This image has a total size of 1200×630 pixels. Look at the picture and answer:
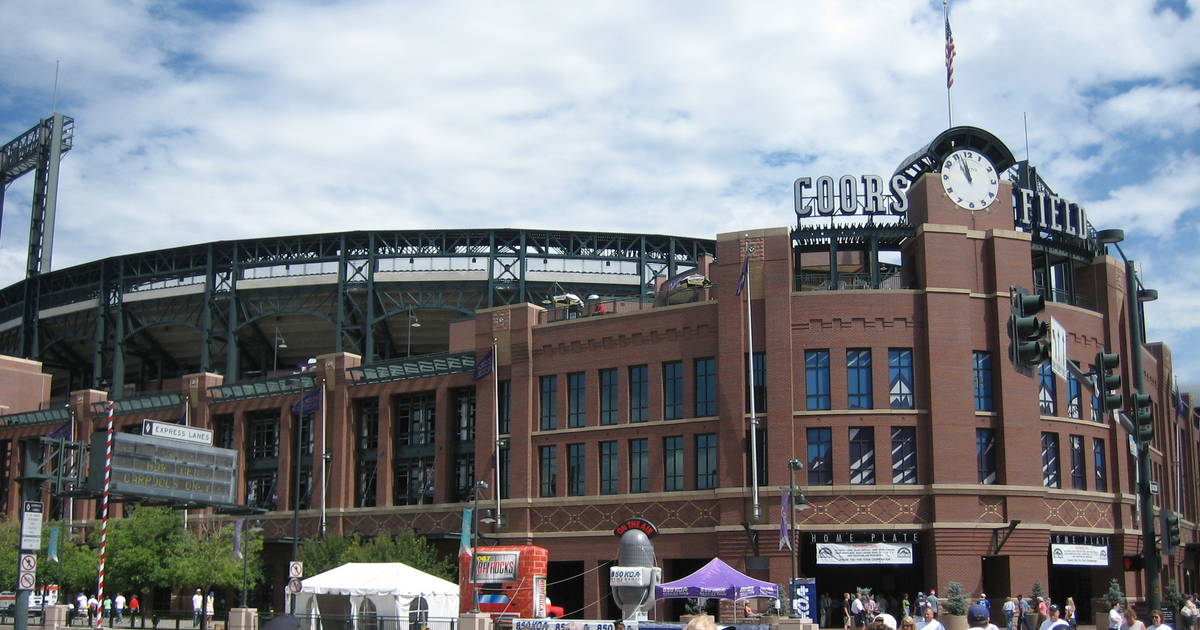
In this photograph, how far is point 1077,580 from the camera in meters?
64.0

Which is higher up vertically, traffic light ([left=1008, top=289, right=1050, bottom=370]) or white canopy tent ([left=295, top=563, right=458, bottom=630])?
traffic light ([left=1008, top=289, right=1050, bottom=370])

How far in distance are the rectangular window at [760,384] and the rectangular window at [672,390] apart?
4.14 m

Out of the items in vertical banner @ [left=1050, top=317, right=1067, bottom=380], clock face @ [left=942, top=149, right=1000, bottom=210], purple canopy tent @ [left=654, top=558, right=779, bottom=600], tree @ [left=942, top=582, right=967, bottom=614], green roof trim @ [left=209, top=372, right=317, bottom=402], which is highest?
clock face @ [left=942, top=149, right=1000, bottom=210]

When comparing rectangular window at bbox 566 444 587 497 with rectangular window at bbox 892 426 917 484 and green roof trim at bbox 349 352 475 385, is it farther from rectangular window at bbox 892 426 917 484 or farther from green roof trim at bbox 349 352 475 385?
rectangular window at bbox 892 426 917 484

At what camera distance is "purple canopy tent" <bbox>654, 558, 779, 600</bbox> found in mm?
43594

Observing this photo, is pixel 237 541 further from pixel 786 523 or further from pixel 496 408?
pixel 786 523

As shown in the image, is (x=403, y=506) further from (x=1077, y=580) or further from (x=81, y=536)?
(x=1077, y=580)

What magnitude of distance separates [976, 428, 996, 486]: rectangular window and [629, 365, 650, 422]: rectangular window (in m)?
15.5

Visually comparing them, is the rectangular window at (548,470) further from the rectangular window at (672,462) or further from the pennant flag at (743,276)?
the pennant flag at (743,276)

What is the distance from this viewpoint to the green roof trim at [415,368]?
69.9 metres

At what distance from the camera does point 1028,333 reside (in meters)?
23.5

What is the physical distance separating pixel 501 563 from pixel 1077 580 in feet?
100

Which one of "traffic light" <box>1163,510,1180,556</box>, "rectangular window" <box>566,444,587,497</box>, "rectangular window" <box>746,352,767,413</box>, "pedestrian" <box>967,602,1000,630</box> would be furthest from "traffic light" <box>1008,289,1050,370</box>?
"rectangular window" <box>566,444,587,497</box>

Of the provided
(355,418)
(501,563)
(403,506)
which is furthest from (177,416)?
(501,563)
